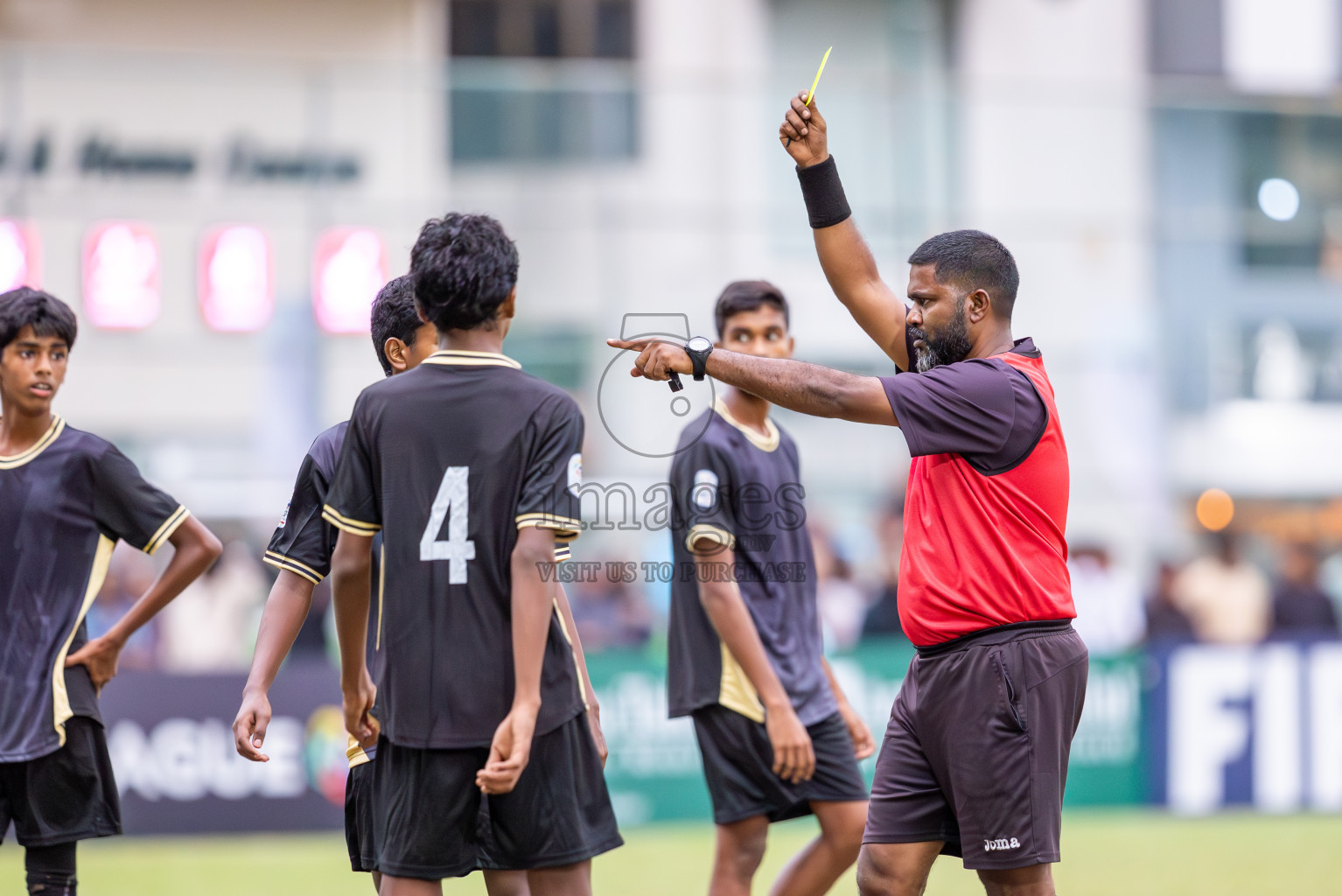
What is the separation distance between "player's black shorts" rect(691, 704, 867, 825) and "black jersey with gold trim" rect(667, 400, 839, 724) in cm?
7

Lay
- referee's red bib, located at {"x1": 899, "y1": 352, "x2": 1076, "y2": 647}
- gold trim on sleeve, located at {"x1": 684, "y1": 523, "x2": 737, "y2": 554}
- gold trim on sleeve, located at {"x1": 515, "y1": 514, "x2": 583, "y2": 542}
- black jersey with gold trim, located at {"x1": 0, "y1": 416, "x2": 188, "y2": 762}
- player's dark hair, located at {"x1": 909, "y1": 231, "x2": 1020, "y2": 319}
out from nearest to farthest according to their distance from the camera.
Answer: gold trim on sleeve, located at {"x1": 515, "y1": 514, "x2": 583, "y2": 542}
referee's red bib, located at {"x1": 899, "y1": 352, "x2": 1076, "y2": 647}
player's dark hair, located at {"x1": 909, "y1": 231, "x2": 1020, "y2": 319}
black jersey with gold trim, located at {"x1": 0, "y1": 416, "x2": 188, "y2": 762}
gold trim on sleeve, located at {"x1": 684, "y1": 523, "x2": 737, "y2": 554}

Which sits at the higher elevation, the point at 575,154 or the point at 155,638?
the point at 575,154

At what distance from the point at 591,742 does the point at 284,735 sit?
7236mm

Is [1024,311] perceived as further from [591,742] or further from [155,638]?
[591,742]

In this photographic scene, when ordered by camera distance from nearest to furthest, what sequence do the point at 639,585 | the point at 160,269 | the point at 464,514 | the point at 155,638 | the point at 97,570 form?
the point at 464,514 → the point at 97,570 → the point at 155,638 → the point at 639,585 → the point at 160,269

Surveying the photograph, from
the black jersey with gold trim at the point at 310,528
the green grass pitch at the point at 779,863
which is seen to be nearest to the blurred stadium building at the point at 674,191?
the green grass pitch at the point at 779,863

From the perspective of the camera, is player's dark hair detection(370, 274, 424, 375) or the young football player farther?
player's dark hair detection(370, 274, 424, 375)

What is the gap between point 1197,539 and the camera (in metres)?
20.0

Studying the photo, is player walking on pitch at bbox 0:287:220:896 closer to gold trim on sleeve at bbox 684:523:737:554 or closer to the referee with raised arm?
gold trim on sleeve at bbox 684:523:737:554

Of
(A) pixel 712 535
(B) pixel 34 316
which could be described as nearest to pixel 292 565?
(B) pixel 34 316

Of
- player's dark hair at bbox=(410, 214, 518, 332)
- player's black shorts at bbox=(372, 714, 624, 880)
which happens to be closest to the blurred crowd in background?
player's black shorts at bbox=(372, 714, 624, 880)

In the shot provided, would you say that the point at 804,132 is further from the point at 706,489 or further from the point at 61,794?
the point at 61,794

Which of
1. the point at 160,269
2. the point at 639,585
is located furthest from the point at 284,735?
the point at 160,269

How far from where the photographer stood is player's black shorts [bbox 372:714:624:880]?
3.98m
